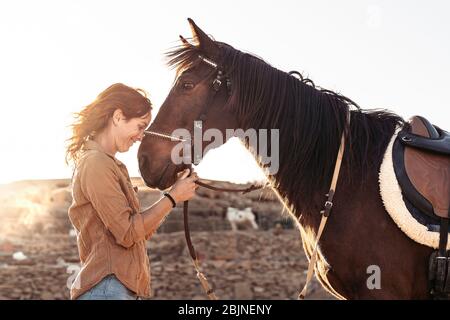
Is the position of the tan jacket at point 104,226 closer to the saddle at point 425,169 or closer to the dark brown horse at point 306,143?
the dark brown horse at point 306,143

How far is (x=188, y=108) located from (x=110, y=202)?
0.83m

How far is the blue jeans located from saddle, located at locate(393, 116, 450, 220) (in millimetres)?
1677

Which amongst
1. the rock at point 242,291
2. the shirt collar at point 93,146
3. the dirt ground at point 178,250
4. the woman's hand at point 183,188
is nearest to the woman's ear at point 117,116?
the shirt collar at point 93,146

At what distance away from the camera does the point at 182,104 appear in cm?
396

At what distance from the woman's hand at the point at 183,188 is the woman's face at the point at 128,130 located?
353 mm

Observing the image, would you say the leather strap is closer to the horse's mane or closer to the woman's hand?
the horse's mane

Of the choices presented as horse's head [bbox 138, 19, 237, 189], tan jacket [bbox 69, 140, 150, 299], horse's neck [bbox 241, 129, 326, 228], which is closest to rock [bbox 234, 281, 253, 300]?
horse's neck [bbox 241, 129, 326, 228]

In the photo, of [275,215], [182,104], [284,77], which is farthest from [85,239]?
[275,215]

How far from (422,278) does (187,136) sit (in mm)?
1580

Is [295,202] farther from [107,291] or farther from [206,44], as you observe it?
[107,291]
